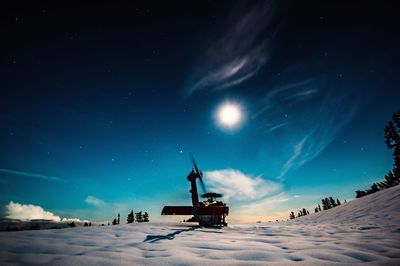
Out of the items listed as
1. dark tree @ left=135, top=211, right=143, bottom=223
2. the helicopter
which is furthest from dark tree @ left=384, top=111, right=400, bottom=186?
dark tree @ left=135, top=211, right=143, bottom=223

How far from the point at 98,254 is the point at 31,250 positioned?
1254 millimetres

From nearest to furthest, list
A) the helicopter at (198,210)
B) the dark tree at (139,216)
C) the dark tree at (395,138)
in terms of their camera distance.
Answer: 1. the helicopter at (198,210)
2. the dark tree at (395,138)
3. the dark tree at (139,216)

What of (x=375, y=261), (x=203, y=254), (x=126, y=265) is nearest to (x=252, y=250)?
(x=203, y=254)

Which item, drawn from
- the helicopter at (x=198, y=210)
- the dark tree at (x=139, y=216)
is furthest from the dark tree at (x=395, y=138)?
the dark tree at (x=139, y=216)

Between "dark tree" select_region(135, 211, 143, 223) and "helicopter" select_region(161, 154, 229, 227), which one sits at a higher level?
"dark tree" select_region(135, 211, 143, 223)

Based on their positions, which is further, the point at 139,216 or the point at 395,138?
the point at 139,216

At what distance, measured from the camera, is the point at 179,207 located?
32.3ft

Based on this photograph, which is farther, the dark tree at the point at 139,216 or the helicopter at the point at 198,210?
the dark tree at the point at 139,216

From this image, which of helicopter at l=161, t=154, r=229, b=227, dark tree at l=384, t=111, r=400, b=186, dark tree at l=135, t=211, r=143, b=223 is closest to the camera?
helicopter at l=161, t=154, r=229, b=227

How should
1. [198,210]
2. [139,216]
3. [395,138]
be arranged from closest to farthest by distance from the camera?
[198,210]
[395,138]
[139,216]

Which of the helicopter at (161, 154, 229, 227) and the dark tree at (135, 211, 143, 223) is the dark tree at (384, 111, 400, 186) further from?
the dark tree at (135, 211, 143, 223)

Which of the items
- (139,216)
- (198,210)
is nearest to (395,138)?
(198,210)

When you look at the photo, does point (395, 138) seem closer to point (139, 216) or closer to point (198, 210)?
point (198, 210)

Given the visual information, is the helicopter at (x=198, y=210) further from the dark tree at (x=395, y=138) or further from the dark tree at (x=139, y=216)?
the dark tree at (x=139, y=216)
